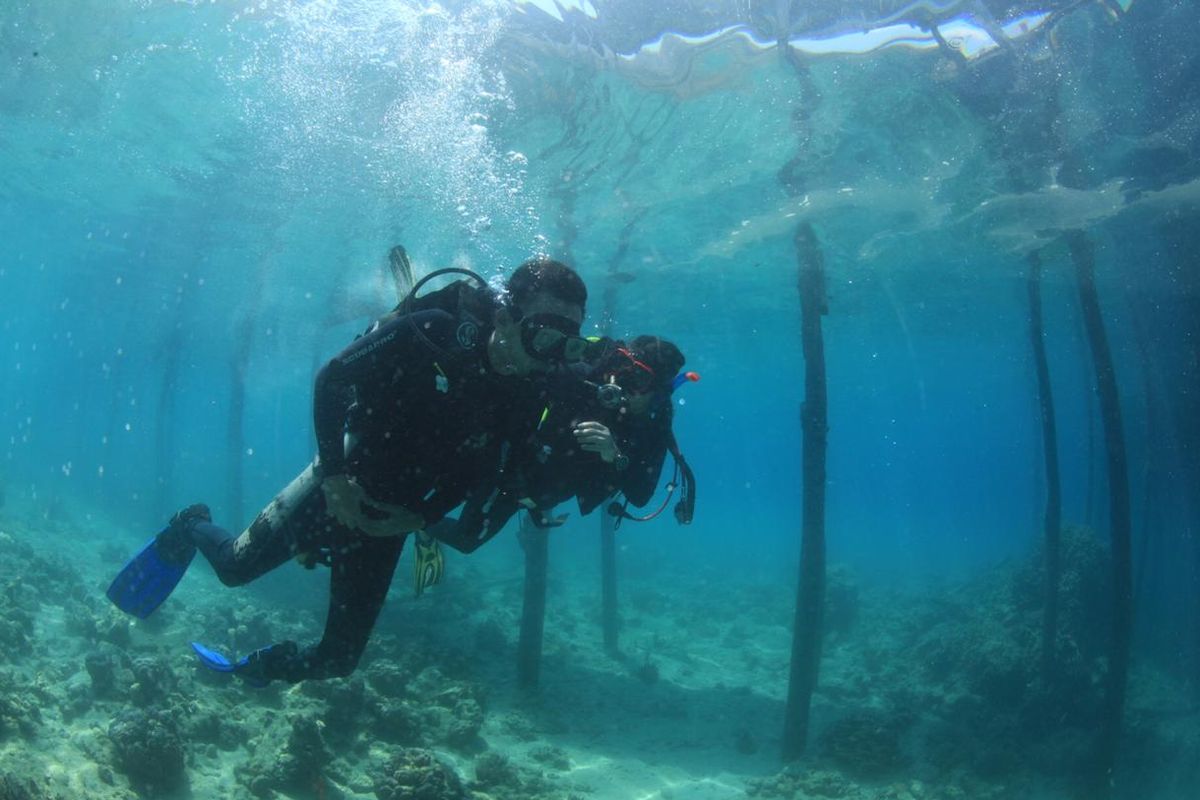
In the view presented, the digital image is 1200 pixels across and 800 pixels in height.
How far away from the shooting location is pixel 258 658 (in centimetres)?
430

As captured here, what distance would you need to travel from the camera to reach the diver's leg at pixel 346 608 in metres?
3.84

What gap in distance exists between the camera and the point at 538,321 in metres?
3.46

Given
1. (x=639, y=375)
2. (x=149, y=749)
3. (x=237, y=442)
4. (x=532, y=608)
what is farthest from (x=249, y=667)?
(x=237, y=442)

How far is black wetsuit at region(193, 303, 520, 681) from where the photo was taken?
11.5 ft

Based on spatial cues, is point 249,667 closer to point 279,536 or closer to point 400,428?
point 279,536

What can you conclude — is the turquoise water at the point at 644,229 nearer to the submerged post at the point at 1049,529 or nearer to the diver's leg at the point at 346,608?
the submerged post at the point at 1049,529

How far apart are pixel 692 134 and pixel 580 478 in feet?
36.0

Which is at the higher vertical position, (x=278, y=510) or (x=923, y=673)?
(x=923, y=673)

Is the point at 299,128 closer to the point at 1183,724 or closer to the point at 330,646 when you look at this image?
the point at 330,646

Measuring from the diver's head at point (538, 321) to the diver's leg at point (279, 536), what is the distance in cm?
154

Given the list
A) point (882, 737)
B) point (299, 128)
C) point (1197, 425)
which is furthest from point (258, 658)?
point (1197, 425)

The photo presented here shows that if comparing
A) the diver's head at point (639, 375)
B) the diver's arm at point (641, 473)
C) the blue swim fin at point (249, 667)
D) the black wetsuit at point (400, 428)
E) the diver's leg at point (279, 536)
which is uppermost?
the diver's head at point (639, 375)

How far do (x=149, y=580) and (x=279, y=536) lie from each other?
217cm

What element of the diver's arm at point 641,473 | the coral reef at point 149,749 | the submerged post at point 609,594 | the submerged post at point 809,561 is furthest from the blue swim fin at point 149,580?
the submerged post at point 609,594
